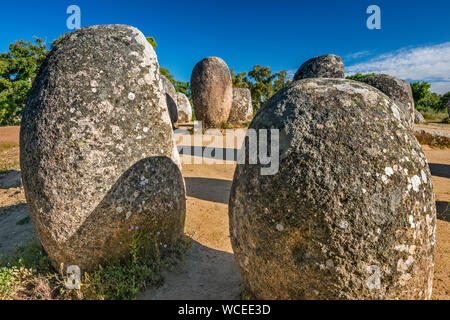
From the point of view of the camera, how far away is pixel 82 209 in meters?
2.80

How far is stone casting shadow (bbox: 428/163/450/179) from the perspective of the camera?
7779 mm

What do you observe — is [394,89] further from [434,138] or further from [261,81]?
[261,81]

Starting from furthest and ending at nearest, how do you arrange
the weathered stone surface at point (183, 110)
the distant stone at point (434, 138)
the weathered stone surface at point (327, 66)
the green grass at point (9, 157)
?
the weathered stone surface at point (183, 110)
the distant stone at point (434, 138)
the green grass at point (9, 157)
the weathered stone surface at point (327, 66)

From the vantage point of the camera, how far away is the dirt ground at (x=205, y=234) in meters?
2.95

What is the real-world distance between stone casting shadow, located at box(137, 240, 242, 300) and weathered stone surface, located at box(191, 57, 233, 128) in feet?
32.2

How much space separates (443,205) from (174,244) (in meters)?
5.68

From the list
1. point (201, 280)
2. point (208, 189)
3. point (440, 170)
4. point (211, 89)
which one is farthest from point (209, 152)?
point (440, 170)

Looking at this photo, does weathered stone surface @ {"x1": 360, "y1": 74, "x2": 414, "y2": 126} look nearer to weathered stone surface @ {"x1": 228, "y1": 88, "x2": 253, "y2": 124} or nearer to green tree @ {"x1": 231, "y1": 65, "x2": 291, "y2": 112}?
weathered stone surface @ {"x1": 228, "y1": 88, "x2": 253, "y2": 124}

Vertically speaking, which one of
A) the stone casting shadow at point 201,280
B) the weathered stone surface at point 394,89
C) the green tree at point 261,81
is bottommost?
the stone casting shadow at point 201,280

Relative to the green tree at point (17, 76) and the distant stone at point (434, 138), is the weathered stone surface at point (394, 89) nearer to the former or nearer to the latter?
the distant stone at point (434, 138)

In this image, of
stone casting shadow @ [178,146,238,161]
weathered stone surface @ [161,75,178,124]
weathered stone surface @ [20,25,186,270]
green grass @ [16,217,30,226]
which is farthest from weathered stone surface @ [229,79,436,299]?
weathered stone surface @ [161,75,178,124]

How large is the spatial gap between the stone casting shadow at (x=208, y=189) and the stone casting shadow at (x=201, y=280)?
2.16 m

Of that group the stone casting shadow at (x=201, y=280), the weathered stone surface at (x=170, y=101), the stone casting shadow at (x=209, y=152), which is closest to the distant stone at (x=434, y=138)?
the stone casting shadow at (x=209, y=152)

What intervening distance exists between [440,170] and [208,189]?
7526 millimetres
